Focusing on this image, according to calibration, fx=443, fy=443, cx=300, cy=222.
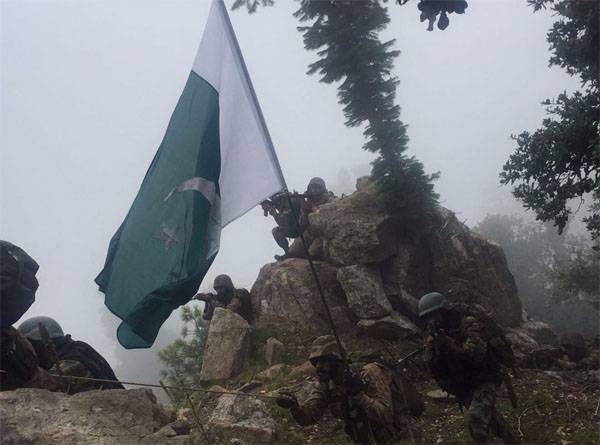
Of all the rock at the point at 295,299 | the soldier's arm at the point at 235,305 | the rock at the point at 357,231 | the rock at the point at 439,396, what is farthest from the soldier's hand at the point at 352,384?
the soldier's arm at the point at 235,305

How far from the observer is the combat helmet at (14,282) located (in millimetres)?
5504

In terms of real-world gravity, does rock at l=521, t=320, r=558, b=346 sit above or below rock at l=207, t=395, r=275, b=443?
above

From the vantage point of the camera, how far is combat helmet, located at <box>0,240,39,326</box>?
5504mm

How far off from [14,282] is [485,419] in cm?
614

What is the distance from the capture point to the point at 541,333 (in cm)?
1023

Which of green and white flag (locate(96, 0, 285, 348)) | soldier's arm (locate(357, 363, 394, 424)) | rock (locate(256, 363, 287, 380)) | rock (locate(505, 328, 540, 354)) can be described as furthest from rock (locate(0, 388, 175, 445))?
rock (locate(505, 328, 540, 354))

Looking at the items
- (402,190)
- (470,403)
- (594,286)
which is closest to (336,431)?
(470,403)

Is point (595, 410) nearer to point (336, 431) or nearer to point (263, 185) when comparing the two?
point (336, 431)

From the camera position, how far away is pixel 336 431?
263 inches

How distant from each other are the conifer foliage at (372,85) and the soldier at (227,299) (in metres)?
4.23

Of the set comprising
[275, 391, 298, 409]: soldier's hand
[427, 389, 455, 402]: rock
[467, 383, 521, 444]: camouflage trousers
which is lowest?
[467, 383, 521, 444]: camouflage trousers

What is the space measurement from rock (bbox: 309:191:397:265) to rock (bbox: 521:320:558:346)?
3.55 m

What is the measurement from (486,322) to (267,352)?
15.6 ft

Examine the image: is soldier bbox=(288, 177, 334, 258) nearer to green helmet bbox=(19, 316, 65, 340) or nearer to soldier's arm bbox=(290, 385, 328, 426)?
green helmet bbox=(19, 316, 65, 340)
